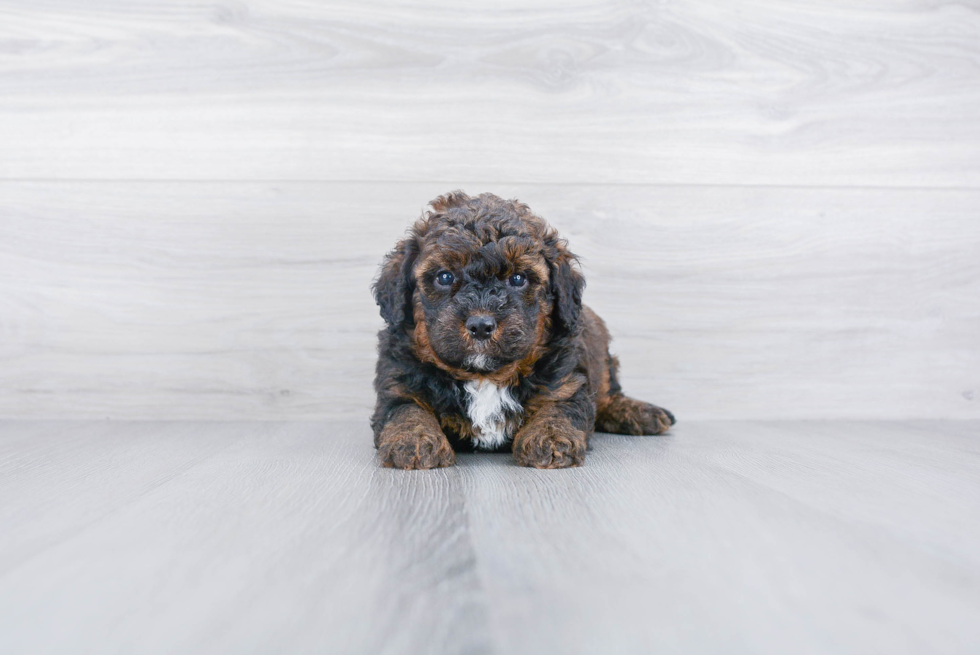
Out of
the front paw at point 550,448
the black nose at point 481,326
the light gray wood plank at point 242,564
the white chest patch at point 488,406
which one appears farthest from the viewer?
the white chest patch at point 488,406

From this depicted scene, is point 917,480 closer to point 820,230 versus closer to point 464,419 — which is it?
point 464,419

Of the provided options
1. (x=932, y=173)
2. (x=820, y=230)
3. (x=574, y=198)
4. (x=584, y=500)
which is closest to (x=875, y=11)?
(x=932, y=173)

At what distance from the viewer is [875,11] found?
3.54 m

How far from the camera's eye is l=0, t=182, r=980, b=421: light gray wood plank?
3.40m

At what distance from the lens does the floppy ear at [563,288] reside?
2465 mm

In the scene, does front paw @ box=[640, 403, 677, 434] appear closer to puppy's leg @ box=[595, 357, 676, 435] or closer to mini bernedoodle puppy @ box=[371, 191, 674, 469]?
puppy's leg @ box=[595, 357, 676, 435]

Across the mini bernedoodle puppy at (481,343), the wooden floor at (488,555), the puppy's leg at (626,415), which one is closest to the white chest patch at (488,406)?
the mini bernedoodle puppy at (481,343)

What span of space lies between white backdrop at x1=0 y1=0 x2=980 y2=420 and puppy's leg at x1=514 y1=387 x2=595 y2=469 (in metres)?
1.09

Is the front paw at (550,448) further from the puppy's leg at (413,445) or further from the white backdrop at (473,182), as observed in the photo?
the white backdrop at (473,182)

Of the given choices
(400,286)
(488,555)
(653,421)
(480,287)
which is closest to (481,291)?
(480,287)

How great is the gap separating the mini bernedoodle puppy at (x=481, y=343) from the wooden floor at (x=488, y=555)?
5.2 inches

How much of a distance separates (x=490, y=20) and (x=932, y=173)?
237cm

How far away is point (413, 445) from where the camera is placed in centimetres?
220

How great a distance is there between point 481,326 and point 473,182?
1.45 m
